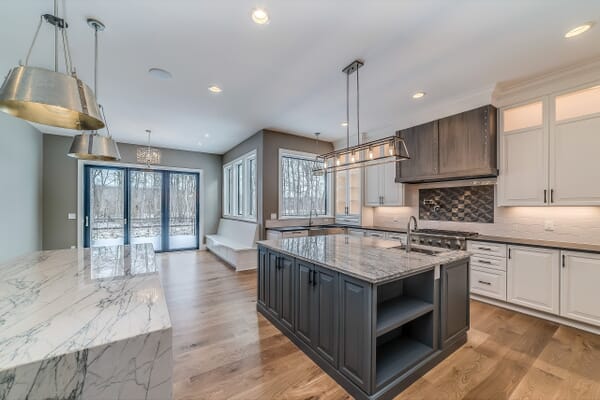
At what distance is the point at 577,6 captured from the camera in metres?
1.95

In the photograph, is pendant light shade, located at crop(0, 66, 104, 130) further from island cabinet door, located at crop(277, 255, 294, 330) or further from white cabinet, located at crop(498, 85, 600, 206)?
white cabinet, located at crop(498, 85, 600, 206)

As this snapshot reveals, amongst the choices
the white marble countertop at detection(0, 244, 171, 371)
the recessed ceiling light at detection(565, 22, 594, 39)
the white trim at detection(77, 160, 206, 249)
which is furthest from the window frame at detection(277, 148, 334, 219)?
the recessed ceiling light at detection(565, 22, 594, 39)

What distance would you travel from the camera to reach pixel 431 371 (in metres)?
2.04

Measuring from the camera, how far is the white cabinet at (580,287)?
257cm

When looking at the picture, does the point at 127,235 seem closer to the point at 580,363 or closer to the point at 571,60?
the point at 580,363

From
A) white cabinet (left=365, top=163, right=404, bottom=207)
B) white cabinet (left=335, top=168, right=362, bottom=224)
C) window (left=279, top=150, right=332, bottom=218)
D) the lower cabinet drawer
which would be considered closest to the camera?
the lower cabinet drawer

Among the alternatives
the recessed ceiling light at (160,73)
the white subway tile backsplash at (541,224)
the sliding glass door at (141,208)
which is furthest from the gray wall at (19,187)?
the white subway tile backsplash at (541,224)

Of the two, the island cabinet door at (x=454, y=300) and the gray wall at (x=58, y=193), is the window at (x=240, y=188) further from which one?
the island cabinet door at (x=454, y=300)

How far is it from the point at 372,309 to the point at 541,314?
2.84 meters

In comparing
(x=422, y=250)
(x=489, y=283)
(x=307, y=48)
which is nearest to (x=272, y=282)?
(x=422, y=250)

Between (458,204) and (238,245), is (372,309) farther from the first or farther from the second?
(238,245)

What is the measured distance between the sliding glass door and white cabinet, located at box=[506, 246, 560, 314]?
23.4 feet

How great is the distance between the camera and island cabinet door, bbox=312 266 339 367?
6.32ft

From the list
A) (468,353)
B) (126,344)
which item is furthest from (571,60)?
(126,344)
